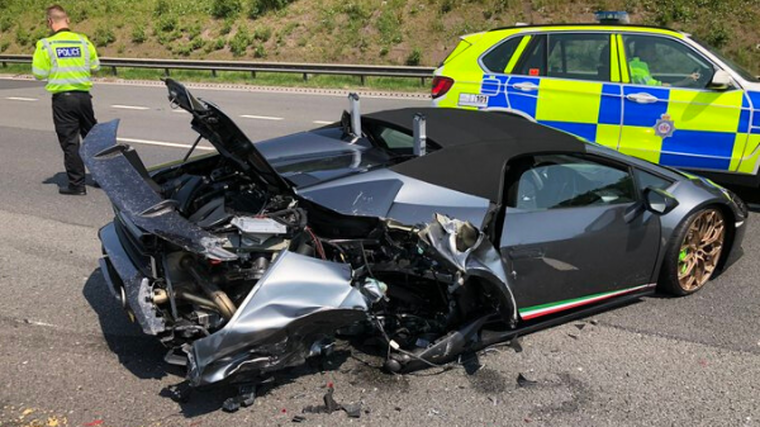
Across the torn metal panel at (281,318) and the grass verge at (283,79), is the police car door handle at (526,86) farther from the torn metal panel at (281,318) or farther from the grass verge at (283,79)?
the grass verge at (283,79)

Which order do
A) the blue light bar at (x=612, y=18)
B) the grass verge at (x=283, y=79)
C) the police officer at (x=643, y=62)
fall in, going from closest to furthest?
the police officer at (x=643, y=62)
the blue light bar at (x=612, y=18)
the grass verge at (x=283, y=79)

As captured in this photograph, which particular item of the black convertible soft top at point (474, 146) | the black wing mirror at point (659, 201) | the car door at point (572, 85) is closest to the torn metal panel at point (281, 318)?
the black convertible soft top at point (474, 146)

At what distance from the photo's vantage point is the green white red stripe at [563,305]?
12.1ft

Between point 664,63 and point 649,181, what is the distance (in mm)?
2649

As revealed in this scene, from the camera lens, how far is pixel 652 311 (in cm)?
417

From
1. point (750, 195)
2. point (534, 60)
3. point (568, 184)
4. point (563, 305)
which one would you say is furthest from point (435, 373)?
point (750, 195)

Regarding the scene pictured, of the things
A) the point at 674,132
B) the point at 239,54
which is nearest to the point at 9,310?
the point at 674,132

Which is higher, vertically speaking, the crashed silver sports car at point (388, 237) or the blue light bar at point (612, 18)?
the blue light bar at point (612, 18)

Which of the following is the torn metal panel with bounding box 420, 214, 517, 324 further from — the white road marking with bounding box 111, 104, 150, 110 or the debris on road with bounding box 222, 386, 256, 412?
the white road marking with bounding box 111, 104, 150, 110

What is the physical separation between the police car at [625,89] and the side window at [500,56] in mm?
10

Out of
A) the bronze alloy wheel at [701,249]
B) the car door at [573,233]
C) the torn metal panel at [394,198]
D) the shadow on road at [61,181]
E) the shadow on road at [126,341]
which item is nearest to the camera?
the torn metal panel at [394,198]

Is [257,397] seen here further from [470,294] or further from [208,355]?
[470,294]

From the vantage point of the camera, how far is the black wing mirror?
3.90m

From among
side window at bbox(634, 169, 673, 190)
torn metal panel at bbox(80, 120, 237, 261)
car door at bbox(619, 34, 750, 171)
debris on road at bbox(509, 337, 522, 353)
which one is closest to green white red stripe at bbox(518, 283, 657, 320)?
debris on road at bbox(509, 337, 522, 353)
